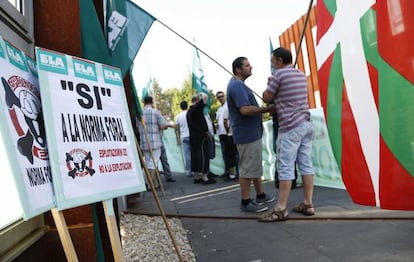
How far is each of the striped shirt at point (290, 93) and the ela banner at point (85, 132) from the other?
6.26 ft

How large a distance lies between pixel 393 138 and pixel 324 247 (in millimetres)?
1702

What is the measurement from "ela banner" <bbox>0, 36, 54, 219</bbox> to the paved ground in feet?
5.26

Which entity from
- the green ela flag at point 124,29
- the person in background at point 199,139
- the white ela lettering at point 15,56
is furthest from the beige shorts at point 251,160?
the person in background at point 199,139

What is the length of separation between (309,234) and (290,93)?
132cm

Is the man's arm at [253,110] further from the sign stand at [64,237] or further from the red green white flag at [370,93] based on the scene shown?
the sign stand at [64,237]

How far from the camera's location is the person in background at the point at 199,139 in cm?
743

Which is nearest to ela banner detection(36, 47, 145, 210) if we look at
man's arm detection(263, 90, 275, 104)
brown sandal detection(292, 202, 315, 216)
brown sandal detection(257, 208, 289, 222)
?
man's arm detection(263, 90, 275, 104)

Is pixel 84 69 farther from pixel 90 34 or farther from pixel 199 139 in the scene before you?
pixel 199 139

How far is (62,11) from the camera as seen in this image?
2645 mm

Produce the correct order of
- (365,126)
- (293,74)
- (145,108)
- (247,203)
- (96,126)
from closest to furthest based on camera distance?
1. (365,126)
2. (96,126)
3. (293,74)
4. (247,203)
5. (145,108)

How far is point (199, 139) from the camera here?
7590 mm

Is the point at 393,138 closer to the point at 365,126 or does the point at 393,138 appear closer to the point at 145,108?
the point at 365,126

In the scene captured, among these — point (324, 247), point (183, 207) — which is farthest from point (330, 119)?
point (183, 207)

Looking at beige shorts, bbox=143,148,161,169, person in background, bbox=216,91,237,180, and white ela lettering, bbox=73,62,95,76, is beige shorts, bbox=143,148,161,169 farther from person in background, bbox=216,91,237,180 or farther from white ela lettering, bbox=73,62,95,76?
white ela lettering, bbox=73,62,95,76
